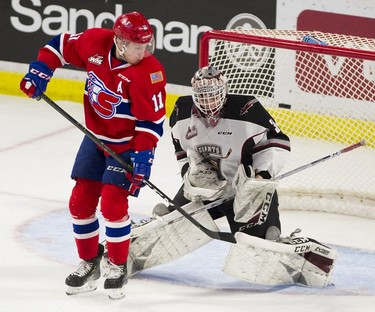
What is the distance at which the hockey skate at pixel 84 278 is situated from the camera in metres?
4.38

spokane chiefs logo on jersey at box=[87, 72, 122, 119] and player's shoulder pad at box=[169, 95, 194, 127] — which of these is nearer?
spokane chiefs logo on jersey at box=[87, 72, 122, 119]

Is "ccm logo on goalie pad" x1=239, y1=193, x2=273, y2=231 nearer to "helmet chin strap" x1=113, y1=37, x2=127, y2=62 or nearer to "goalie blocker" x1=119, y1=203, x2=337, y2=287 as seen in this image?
"goalie blocker" x1=119, y1=203, x2=337, y2=287

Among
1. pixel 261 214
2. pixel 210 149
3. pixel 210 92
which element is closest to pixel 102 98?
pixel 210 92

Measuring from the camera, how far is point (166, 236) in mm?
4637

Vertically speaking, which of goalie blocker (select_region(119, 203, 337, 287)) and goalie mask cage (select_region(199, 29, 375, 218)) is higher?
goalie mask cage (select_region(199, 29, 375, 218))

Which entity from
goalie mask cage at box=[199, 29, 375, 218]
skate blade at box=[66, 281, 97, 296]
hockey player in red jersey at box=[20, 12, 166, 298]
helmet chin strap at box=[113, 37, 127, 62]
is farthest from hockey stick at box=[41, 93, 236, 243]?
goalie mask cage at box=[199, 29, 375, 218]

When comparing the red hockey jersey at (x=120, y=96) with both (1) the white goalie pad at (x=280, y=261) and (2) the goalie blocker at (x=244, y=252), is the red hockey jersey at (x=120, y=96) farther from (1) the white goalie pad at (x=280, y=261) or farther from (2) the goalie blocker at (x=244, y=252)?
(1) the white goalie pad at (x=280, y=261)

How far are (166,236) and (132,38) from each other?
891mm

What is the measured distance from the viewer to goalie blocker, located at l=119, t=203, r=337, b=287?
4.48m

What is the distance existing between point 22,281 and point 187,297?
64 cm

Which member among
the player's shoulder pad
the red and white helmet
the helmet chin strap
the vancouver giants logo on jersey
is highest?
the red and white helmet

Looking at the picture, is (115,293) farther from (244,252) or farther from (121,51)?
(121,51)

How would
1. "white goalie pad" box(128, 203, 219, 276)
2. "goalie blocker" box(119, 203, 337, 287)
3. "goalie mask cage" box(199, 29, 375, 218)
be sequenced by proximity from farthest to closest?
"goalie mask cage" box(199, 29, 375, 218)
"white goalie pad" box(128, 203, 219, 276)
"goalie blocker" box(119, 203, 337, 287)

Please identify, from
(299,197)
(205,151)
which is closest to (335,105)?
(299,197)
